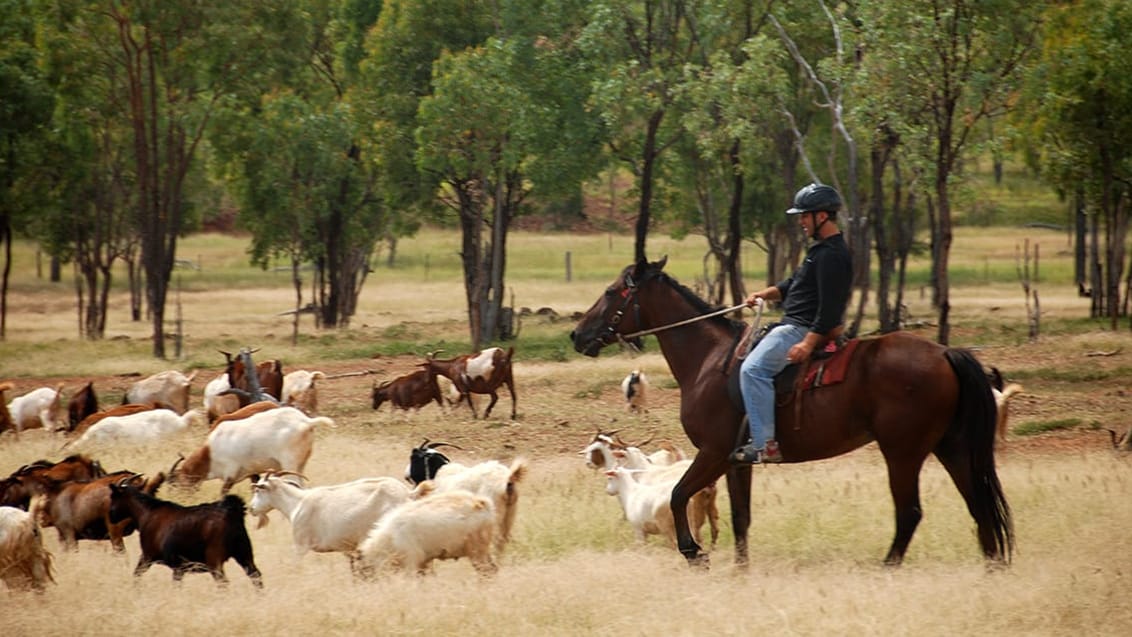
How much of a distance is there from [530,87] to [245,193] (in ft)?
36.5

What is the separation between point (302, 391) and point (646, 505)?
34.6 feet

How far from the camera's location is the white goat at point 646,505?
1212cm

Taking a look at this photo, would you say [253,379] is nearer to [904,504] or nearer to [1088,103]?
[904,504]

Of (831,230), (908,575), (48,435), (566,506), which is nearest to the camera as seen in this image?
(908,575)

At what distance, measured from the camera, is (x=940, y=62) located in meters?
25.5

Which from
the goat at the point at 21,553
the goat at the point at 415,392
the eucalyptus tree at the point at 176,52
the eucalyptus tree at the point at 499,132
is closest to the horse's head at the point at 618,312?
the goat at the point at 21,553

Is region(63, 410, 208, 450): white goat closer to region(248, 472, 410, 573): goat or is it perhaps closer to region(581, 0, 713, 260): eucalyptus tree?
region(248, 472, 410, 573): goat

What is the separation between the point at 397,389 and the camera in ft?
74.7

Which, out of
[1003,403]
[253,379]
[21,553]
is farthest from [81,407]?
[1003,403]

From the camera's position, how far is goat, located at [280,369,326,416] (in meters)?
21.7

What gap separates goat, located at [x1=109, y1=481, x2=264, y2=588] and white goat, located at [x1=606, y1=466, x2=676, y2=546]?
10.6 ft

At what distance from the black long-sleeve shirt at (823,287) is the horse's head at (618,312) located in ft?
5.90

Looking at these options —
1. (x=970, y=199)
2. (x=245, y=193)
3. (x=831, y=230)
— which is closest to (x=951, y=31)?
(x=970, y=199)

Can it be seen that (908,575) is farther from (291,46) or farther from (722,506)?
(291,46)
